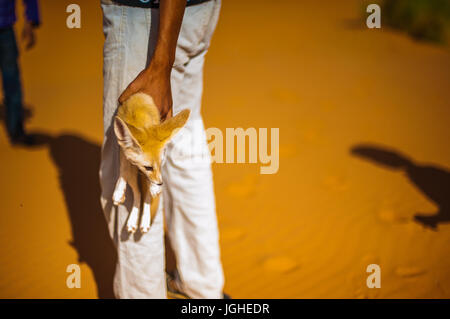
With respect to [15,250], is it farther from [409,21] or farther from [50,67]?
[409,21]

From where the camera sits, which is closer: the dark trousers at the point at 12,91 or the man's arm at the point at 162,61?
the man's arm at the point at 162,61

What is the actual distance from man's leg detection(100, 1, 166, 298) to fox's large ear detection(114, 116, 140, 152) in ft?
0.70

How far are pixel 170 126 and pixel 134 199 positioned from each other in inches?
16.7

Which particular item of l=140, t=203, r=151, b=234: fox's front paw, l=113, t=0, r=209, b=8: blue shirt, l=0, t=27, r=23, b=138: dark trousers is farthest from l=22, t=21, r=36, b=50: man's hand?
l=140, t=203, r=151, b=234: fox's front paw

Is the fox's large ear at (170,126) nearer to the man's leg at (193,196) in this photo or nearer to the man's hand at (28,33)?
the man's leg at (193,196)

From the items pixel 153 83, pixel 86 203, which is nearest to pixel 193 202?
pixel 153 83

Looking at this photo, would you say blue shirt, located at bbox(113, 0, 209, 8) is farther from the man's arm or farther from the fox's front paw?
the fox's front paw

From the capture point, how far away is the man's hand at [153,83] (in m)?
1.55

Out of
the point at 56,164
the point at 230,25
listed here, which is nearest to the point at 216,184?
the point at 56,164

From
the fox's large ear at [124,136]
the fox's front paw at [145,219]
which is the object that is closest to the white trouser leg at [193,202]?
the fox's front paw at [145,219]

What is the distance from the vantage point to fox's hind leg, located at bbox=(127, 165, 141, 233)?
1735mm

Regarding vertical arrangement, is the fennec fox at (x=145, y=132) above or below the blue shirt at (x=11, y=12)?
below

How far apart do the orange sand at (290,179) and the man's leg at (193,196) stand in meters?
0.41

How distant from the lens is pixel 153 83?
1.56 metres
